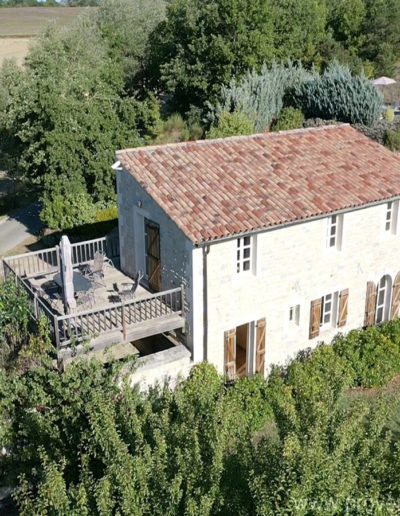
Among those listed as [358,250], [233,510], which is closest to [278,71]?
[358,250]

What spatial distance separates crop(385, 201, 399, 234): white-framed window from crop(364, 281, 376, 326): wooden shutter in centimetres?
183

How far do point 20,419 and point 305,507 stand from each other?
7.57m

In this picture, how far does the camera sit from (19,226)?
34.9 metres

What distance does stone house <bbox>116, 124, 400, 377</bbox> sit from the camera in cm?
1511

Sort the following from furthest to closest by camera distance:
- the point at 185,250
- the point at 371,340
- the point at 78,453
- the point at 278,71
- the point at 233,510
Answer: the point at 278,71 < the point at 371,340 < the point at 185,250 < the point at 78,453 < the point at 233,510

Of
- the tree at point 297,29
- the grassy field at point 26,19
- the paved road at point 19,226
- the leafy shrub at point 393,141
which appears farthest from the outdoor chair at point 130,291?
the grassy field at point 26,19

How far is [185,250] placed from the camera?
585 inches

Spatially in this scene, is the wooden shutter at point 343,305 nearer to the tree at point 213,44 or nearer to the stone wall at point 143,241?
the stone wall at point 143,241

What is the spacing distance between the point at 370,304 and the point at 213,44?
2711 centimetres

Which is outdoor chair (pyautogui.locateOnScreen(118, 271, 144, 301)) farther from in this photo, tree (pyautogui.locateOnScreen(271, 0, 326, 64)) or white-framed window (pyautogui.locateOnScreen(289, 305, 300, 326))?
tree (pyautogui.locateOnScreen(271, 0, 326, 64))

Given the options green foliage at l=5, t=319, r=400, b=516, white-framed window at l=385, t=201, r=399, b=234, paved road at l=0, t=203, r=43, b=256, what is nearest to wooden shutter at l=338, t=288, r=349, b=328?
white-framed window at l=385, t=201, r=399, b=234

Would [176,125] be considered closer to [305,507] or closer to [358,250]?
[358,250]

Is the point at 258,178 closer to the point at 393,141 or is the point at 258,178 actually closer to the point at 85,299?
the point at 85,299

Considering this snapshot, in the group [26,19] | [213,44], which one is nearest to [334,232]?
[213,44]
